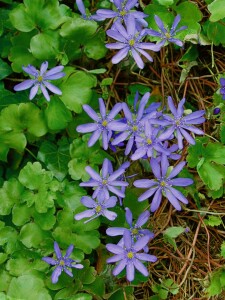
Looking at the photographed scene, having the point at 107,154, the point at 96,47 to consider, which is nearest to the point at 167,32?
the point at 96,47

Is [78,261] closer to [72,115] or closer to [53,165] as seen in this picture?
[53,165]

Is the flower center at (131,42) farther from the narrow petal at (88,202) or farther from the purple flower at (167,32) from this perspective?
the narrow petal at (88,202)

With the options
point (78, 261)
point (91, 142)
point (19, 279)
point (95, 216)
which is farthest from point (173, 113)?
point (19, 279)

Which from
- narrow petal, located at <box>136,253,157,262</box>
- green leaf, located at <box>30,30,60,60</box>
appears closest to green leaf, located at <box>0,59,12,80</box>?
green leaf, located at <box>30,30,60,60</box>

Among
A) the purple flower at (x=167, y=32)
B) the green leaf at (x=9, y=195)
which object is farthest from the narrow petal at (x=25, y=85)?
the purple flower at (x=167, y=32)

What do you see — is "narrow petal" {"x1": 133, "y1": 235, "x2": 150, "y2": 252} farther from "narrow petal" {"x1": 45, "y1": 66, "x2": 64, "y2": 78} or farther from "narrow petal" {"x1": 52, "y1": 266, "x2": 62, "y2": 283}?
"narrow petal" {"x1": 45, "y1": 66, "x2": 64, "y2": 78}

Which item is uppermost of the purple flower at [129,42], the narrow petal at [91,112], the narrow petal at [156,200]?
the purple flower at [129,42]
